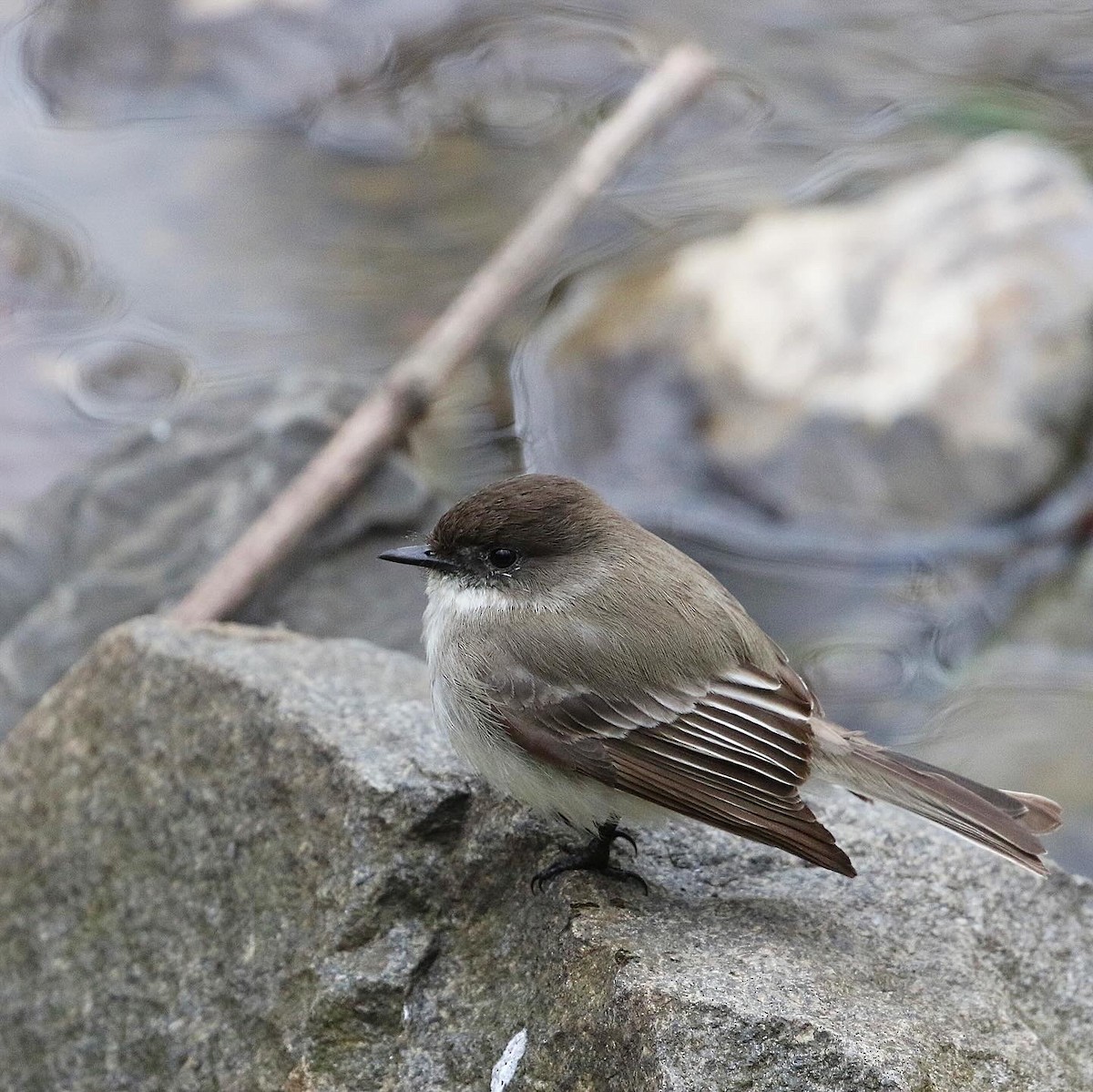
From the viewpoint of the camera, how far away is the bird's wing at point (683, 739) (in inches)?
136

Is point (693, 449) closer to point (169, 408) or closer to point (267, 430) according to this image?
point (267, 430)

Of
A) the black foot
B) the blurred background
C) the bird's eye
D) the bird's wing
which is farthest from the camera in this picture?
the blurred background

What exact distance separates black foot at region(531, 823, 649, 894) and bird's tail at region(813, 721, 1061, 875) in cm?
48

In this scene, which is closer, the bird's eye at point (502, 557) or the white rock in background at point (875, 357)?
the bird's eye at point (502, 557)

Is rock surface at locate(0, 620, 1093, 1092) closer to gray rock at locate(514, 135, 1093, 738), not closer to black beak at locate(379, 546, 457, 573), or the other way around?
black beak at locate(379, 546, 457, 573)

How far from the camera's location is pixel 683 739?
3.55 m

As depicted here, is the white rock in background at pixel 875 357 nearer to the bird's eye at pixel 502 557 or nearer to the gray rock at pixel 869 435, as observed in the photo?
the gray rock at pixel 869 435

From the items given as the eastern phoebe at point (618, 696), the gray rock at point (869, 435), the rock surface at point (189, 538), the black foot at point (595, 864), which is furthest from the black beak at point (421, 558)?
the gray rock at point (869, 435)

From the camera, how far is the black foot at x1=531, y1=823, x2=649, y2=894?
11.8ft

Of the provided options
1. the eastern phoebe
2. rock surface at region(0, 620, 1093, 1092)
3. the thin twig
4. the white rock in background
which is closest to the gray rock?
the white rock in background

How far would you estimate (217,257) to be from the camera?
845 cm

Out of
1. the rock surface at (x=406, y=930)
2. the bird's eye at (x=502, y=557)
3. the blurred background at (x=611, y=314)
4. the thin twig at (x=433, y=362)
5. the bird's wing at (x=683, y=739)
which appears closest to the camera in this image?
the rock surface at (x=406, y=930)

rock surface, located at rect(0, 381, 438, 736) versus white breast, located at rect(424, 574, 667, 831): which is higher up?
white breast, located at rect(424, 574, 667, 831)

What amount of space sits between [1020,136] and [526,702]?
580cm
